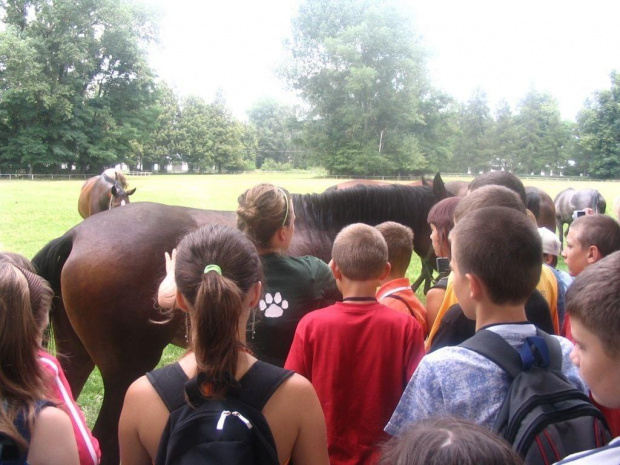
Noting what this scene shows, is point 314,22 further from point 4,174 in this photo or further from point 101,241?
point 101,241

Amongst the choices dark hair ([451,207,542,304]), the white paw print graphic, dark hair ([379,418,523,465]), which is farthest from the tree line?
dark hair ([379,418,523,465])

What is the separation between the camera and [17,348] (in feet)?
3.96

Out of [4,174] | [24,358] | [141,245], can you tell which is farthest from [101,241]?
[4,174]

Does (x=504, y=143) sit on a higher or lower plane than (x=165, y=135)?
lower

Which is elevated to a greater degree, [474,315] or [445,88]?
[445,88]

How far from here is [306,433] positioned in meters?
1.22

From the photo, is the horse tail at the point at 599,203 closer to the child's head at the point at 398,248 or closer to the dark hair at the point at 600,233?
the dark hair at the point at 600,233

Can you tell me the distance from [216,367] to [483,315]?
2.49ft

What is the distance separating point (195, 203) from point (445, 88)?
14754mm

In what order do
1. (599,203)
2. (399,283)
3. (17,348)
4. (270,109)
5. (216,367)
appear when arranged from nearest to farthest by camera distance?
(216,367)
(17,348)
(399,283)
(599,203)
(270,109)

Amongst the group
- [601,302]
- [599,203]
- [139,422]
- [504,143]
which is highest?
[504,143]

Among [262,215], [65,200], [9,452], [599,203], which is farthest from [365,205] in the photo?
[65,200]

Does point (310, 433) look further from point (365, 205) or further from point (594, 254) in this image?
point (365, 205)

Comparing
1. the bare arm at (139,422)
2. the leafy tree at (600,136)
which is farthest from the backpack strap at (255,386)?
the leafy tree at (600,136)
